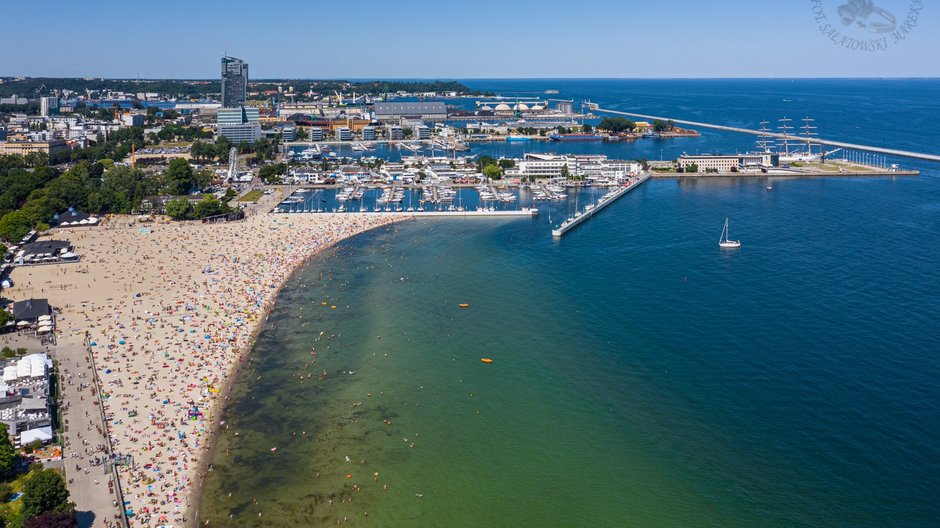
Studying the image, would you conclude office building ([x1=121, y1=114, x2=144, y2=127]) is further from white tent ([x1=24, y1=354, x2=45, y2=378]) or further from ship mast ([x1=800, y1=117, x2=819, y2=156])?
ship mast ([x1=800, y1=117, x2=819, y2=156])

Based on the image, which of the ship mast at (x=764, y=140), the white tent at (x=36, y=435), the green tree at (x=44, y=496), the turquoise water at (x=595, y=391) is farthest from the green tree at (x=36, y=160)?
the ship mast at (x=764, y=140)

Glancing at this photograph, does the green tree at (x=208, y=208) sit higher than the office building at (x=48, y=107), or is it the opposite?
the office building at (x=48, y=107)

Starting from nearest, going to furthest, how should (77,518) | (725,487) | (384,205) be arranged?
1. (77,518)
2. (725,487)
3. (384,205)

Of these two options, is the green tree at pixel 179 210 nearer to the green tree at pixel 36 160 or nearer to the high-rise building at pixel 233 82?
the green tree at pixel 36 160

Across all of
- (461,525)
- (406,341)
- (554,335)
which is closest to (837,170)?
(554,335)

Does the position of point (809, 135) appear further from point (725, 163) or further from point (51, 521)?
point (51, 521)

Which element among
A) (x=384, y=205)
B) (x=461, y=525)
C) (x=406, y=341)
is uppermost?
(x=384, y=205)

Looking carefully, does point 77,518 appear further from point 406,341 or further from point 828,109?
point 828,109
